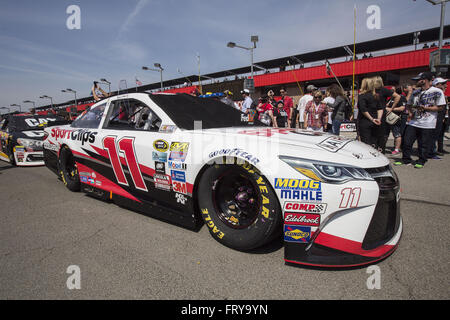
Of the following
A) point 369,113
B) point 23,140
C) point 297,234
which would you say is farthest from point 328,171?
point 23,140

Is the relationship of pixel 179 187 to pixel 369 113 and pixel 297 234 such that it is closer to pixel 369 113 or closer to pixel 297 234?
pixel 297 234

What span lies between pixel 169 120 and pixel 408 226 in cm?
244

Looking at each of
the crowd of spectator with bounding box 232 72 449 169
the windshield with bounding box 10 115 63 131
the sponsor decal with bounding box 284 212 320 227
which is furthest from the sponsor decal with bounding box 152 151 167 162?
the windshield with bounding box 10 115 63 131

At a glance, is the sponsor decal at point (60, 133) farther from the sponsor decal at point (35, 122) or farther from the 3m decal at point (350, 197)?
the sponsor decal at point (35, 122)

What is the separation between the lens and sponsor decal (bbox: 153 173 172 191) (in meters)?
2.28

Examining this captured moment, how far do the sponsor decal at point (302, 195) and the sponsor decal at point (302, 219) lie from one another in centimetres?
11

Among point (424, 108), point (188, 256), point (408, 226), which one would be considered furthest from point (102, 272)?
point (424, 108)

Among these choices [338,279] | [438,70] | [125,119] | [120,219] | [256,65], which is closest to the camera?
[338,279]

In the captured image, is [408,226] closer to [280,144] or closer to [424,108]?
[280,144]

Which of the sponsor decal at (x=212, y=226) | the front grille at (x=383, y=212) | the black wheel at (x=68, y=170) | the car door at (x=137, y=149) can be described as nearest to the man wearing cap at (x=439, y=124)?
the front grille at (x=383, y=212)

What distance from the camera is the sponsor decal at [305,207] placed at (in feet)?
5.20

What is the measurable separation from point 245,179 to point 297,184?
0.50 metres

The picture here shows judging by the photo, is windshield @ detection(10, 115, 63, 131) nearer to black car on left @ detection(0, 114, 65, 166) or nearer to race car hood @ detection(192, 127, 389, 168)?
black car on left @ detection(0, 114, 65, 166)
